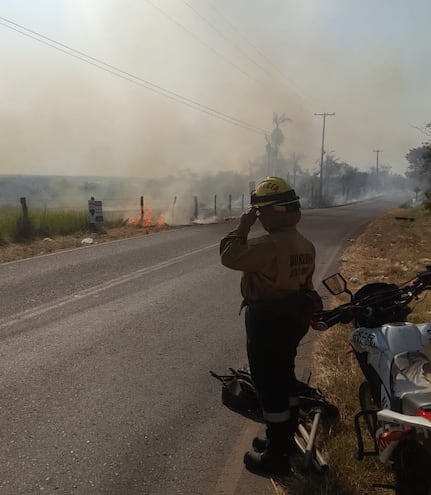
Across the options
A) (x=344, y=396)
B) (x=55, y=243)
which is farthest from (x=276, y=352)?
(x=55, y=243)

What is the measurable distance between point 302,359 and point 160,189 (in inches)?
1648

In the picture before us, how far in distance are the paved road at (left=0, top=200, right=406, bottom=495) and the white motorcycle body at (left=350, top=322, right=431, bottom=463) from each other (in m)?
0.99

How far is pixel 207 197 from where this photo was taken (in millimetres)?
53906

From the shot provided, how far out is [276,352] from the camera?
3012mm

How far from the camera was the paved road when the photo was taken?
302cm

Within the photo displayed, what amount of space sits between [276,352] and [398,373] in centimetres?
80

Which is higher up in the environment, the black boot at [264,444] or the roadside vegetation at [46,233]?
the black boot at [264,444]

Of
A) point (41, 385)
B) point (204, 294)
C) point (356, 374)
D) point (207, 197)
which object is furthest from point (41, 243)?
point (207, 197)

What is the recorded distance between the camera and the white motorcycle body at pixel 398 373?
2088 millimetres

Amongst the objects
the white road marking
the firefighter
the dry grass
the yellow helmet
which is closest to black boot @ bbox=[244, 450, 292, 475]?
the firefighter

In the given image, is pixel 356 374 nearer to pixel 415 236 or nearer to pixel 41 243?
pixel 41 243

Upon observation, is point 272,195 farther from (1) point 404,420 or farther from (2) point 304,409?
(2) point 304,409

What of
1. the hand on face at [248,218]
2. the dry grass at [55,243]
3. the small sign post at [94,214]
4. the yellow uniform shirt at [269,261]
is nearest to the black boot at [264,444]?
the yellow uniform shirt at [269,261]

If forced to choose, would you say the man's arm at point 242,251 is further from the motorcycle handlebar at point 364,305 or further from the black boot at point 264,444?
the black boot at point 264,444
